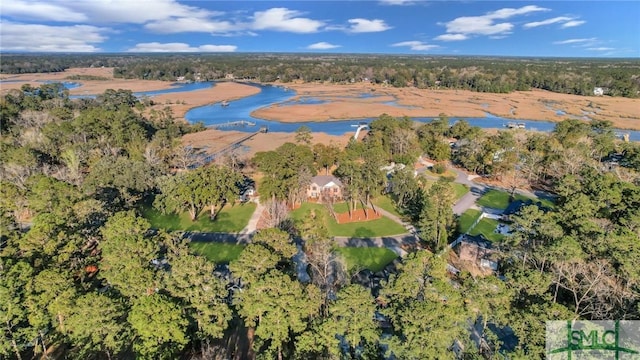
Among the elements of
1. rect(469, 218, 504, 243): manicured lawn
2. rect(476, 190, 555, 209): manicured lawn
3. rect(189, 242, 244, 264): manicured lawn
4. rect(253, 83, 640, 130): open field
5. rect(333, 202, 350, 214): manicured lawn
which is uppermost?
rect(253, 83, 640, 130): open field

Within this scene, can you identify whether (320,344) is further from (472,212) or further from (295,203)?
(472,212)

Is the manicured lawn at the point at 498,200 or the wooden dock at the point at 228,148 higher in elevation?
the wooden dock at the point at 228,148

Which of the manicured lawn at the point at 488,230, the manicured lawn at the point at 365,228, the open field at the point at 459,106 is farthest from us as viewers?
the open field at the point at 459,106

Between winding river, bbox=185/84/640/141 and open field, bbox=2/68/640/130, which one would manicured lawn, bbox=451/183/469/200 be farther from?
open field, bbox=2/68/640/130

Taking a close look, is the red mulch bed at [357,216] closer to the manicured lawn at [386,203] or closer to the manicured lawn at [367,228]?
the manicured lawn at [367,228]

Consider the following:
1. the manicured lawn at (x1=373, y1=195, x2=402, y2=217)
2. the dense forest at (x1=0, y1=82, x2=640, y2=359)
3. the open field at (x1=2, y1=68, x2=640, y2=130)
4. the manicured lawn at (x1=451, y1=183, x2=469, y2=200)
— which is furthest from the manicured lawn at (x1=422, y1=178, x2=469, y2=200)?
the open field at (x1=2, y1=68, x2=640, y2=130)

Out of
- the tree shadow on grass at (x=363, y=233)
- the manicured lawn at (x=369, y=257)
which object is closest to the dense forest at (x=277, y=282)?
the manicured lawn at (x=369, y=257)

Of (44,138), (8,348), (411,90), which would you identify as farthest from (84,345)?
(411,90)
